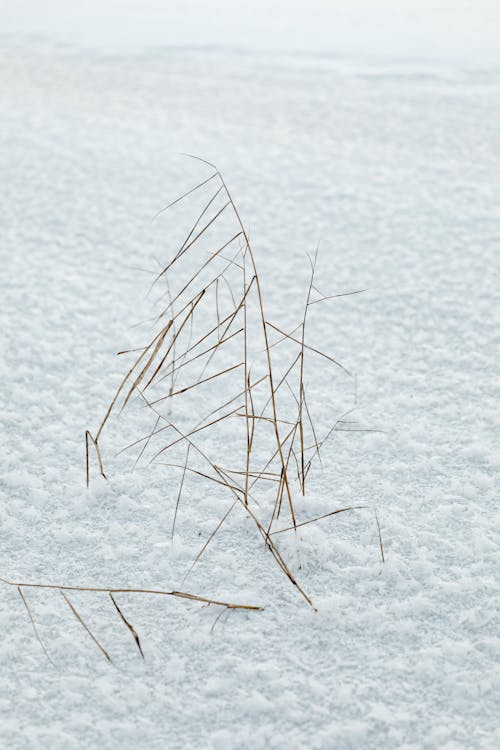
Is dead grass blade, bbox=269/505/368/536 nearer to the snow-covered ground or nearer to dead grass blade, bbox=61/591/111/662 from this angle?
the snow-covered ground

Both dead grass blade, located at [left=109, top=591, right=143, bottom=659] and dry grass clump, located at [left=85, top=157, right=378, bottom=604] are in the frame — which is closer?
dead grass blade, located at [left=109, top=591, right=143, bottom=659]

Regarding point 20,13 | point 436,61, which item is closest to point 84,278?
point 436,61

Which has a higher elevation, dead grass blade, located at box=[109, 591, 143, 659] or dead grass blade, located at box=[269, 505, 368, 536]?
dead grass blade, located at box=[269, 505, 368, 536]

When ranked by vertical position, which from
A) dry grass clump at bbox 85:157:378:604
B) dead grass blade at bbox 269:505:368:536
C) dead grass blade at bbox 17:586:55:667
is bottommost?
dead grass blade at bbox 17:586:55:667

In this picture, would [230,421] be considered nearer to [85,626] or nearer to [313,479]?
[313,479]

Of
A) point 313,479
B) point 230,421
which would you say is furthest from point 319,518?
point 230,421

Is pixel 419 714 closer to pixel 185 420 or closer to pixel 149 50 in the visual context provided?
pixel 185 420

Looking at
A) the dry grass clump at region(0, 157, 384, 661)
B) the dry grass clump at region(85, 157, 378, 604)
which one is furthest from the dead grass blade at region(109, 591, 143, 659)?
the dry grass clump at region(85, 157, 378, 604)

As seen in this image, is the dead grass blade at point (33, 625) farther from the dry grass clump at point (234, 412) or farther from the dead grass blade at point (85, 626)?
the dry grass clump at point (234, 412)
